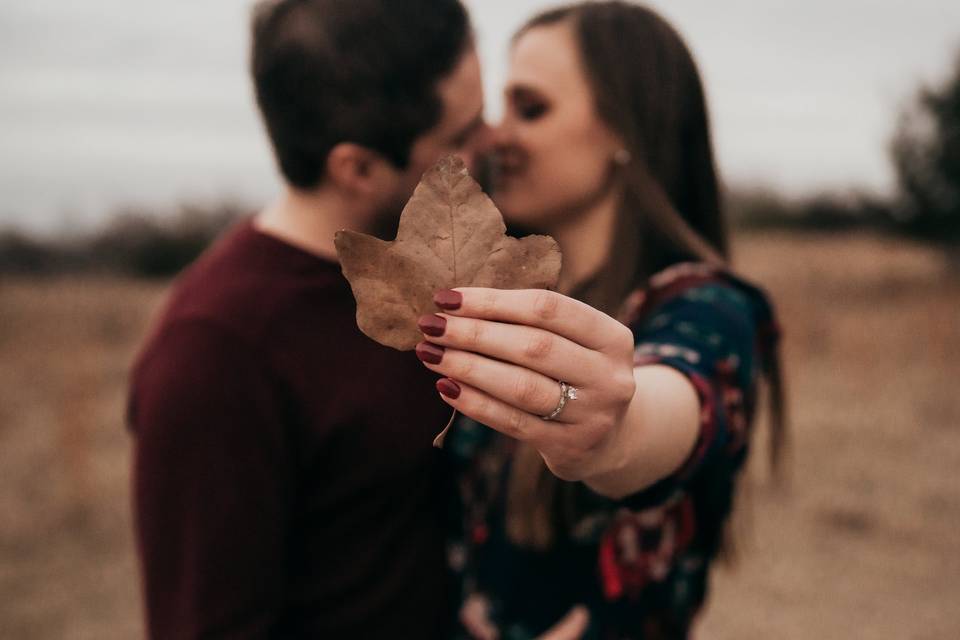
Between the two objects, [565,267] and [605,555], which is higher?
[565,267]

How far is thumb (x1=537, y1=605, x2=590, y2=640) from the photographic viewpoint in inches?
66.7

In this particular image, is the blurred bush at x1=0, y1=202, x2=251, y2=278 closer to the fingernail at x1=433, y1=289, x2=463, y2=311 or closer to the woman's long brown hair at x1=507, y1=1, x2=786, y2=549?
the woman's long brown hair at x1=507, y1=1, x2=786, y2=549

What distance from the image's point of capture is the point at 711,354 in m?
1.40

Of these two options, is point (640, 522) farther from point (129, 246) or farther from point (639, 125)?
point (129, 246)

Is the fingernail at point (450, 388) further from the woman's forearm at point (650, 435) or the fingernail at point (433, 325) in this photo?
the woman's forearm at point (650, 435)

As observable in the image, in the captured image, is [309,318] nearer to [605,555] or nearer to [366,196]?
[366,196]

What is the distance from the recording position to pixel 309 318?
1.62 m

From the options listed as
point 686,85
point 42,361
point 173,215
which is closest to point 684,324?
point 686,85

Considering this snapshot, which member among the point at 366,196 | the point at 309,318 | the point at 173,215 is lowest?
the point at 173,215

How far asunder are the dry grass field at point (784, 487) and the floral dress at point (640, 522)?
0.82 metres

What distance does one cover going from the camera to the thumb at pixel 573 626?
66.7 inches

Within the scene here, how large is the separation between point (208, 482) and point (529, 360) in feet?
2.99

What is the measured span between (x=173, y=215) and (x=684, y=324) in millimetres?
13875

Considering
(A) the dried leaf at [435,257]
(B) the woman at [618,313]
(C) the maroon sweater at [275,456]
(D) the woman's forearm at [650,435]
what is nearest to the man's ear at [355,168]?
(C) the maroon sweater at [275,456]
